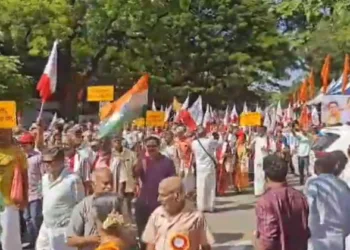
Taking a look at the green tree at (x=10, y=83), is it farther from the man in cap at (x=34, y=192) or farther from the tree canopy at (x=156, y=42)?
the man in cap at (x=34, y=192)

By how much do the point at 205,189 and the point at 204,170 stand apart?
368 millimetres

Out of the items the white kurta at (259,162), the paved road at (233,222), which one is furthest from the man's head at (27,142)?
the white kurta at (259,162)

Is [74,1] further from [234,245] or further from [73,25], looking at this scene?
[234,245]

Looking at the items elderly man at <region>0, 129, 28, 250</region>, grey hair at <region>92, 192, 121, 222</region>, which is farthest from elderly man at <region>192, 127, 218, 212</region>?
grey hair at <region>92, 192, 121, 222</region>

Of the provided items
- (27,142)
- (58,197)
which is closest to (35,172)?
(27,142)

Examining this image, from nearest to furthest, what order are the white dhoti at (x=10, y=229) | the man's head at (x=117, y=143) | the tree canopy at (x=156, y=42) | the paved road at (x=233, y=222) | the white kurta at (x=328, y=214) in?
1. the white kurta at (x=328, y=214)
2. the white dhoti at (x=10, y=229)
3. the man's head at (x=117, y=143)
4. the paved road at (x=233, y=222)
5. the tree canopy at (x=156, y=42)

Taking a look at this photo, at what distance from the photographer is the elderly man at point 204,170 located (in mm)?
16688

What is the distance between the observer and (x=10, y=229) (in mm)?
9594

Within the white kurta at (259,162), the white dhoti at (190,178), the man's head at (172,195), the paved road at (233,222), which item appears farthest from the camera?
the white kurta at (259,162)

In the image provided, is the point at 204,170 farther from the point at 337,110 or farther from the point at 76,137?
the point at 76,137

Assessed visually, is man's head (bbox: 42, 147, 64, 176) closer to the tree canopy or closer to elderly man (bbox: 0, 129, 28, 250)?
elderly man (bbox: 0, 129, 28, 250)

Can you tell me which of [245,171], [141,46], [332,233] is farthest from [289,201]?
[141,46]

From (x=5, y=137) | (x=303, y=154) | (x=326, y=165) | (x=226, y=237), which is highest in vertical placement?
(x=5, y=137)

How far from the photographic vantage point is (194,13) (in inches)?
2124
